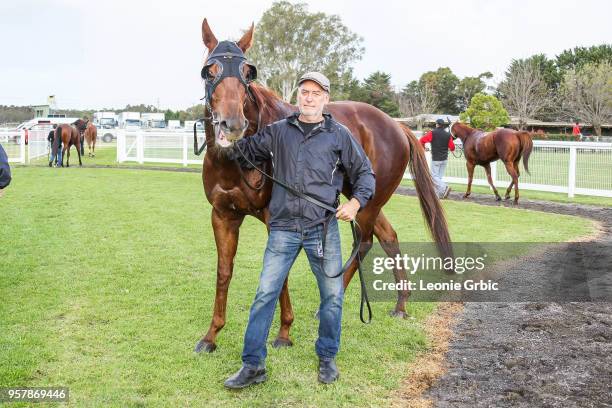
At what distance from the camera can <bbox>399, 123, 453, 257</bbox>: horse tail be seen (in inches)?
226

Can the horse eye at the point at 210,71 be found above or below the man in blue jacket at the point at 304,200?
above

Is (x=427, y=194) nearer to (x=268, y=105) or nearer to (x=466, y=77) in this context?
(x=268, y=105)

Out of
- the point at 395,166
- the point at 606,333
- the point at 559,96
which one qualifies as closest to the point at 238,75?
the point at 395,166

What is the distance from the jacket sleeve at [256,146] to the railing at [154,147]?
19990 millimetres

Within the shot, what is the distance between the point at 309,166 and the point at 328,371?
132cm

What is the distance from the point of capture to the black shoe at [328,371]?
3621mm

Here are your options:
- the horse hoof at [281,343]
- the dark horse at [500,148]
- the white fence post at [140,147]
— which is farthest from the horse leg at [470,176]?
the white fence post at [140,147]

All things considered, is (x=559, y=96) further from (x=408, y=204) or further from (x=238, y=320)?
(x=238, y=320)

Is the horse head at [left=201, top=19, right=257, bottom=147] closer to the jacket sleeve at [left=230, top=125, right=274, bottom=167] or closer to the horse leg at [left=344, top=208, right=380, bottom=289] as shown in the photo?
the jacket sleeve at [left=230, top=125, right=274, bottom=167]

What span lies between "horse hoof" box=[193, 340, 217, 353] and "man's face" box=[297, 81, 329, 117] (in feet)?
6.00

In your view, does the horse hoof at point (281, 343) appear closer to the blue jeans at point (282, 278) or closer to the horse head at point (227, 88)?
the blue jeans at point (282, 278)

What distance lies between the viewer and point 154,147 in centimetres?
2408

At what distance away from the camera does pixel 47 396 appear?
3.36 m

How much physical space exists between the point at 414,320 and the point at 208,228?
494 cm
